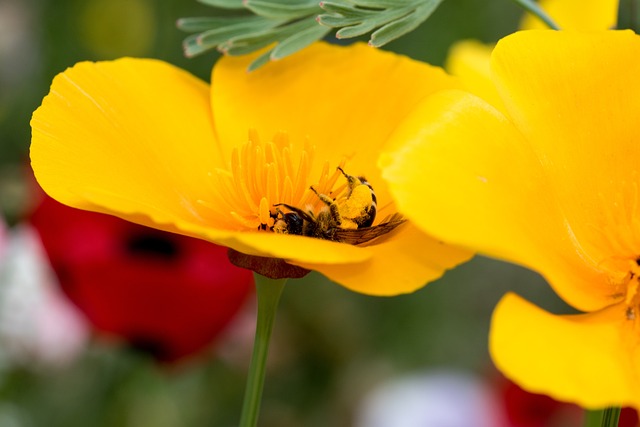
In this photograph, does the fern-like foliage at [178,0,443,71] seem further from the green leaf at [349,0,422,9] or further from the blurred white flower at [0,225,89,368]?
the blurred white flower at [0,225,89,368]

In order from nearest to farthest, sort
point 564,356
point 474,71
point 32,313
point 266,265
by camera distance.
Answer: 1. point 564,356
2. point 266,265
3. point 474,71
4. point 32,313

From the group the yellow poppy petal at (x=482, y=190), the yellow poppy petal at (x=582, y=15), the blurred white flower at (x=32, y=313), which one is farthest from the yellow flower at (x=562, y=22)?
the blurred white flower at (x=32, y=313)

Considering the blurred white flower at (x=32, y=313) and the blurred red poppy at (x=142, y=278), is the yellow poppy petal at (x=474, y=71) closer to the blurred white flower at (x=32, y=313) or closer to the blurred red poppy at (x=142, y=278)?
the blurred red poppy at (x=142, y=278)

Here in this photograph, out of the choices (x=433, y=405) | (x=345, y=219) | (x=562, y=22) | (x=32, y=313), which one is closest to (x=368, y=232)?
(x=345, y=219)

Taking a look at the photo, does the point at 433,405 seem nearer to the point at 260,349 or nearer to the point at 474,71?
the point at 474,71

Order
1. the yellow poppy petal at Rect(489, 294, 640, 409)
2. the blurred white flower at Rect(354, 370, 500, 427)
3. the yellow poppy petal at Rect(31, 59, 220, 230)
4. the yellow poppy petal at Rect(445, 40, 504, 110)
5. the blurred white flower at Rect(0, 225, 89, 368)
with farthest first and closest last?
1. the blurred white flower at Rect(354, 370, 500, 427)
2. the blurred white flower at Rect(0, 225, 89, 368)
3. the yellow poppy petal at Rect(445, 40, 504, 110)
4. the yellow poppy petal at Rect(31, 59, 220, 230)
5. the yellow poppy petal at Rect(489, 294, 640, 409)

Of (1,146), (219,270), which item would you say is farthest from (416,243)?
(1,146)

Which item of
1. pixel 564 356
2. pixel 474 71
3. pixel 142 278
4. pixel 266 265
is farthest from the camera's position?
pixel 142 278

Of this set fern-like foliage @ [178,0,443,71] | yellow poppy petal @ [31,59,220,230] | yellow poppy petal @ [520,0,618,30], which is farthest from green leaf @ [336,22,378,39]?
yellow poppy petal @ [520,0,618,30]
